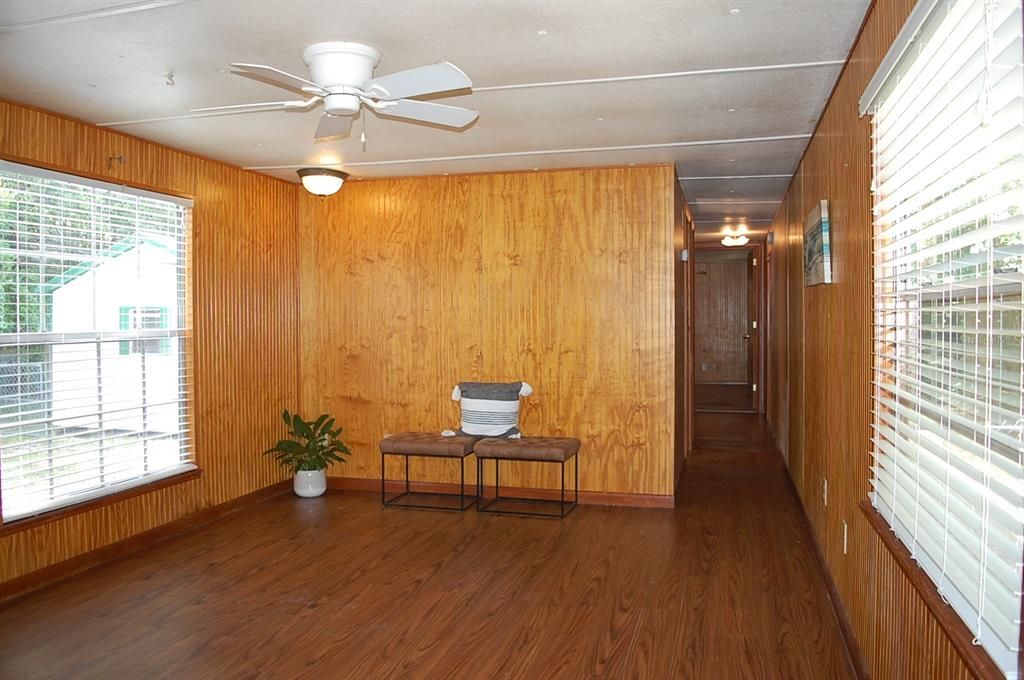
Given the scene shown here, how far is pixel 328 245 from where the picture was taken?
6.16m

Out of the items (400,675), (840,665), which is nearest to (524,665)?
(400,675)

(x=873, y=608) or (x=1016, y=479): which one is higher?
(x=1016, y=479)

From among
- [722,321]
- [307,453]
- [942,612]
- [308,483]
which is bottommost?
[308,483]

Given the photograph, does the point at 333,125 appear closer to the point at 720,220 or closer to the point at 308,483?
the point at 308,483

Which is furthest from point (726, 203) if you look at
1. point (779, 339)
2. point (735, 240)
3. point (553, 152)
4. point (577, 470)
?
point (577, 470)

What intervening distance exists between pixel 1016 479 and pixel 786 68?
2446 millimetres

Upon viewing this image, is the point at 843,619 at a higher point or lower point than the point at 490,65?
lower

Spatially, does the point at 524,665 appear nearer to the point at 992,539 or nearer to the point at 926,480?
the point at 926,480

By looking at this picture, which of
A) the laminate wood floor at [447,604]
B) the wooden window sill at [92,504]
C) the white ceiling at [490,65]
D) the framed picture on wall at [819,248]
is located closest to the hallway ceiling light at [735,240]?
the white ceiling at [490,65]

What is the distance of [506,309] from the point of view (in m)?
5.74

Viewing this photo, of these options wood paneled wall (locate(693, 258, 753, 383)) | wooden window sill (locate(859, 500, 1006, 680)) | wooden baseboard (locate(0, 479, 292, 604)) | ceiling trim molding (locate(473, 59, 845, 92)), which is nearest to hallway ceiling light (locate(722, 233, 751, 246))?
wood paneled wall (locate(693, 258, 753, 383))

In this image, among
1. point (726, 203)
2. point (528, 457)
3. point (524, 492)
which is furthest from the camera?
point (726, 203)

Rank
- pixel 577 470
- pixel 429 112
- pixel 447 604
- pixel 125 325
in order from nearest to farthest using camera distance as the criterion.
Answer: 1. pixel 429 112
2. pixel 447 604
3. pixel 125 325
4. pixel 577 470

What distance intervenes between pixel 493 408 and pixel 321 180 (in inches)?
81.2
